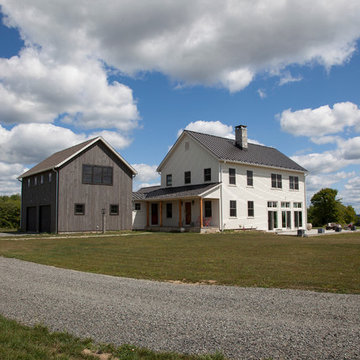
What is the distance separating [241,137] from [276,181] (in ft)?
16.7

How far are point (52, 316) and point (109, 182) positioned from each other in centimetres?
2381

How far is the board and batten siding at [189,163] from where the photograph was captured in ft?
96.9

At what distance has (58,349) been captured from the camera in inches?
184

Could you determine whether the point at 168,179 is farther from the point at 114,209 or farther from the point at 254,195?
the point at 254,195

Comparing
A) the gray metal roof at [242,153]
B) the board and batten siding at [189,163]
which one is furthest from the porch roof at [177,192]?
the gray metal roof at [242,153]

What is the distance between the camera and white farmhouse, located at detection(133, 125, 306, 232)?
28.7 metres

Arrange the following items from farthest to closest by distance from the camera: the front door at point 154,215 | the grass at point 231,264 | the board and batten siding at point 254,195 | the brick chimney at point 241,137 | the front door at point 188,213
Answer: the front door at point 154,215, the brick chimney at point 241,137, the front door at point 188,213, the board and batten siding at point 254,195, the grass at point 231,264

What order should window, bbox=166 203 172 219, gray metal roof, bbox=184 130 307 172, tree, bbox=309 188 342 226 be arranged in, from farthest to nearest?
tree, bbox=309 188 342 226
window, bbox=166 203 172 219
gray metal roof, bbox=184 130 307 172

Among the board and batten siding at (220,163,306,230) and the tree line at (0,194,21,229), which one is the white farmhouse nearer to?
the board and batten siding at (220,163,306,230)

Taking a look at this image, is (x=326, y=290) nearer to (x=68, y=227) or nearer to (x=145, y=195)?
(x=68, y=227)

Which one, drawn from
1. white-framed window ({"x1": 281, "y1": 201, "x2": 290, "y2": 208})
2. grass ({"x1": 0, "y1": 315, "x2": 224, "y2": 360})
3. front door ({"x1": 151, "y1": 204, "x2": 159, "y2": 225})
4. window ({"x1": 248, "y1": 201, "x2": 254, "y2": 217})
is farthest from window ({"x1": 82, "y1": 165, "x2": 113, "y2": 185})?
grass ({"x1": 0, "y1": 315, "x2": 224, "y2": 360})

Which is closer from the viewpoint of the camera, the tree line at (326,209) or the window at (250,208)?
the window at (250,208)

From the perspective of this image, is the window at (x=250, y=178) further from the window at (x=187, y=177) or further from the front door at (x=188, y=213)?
the front door at (x=188, y=213)

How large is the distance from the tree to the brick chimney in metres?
21.9
